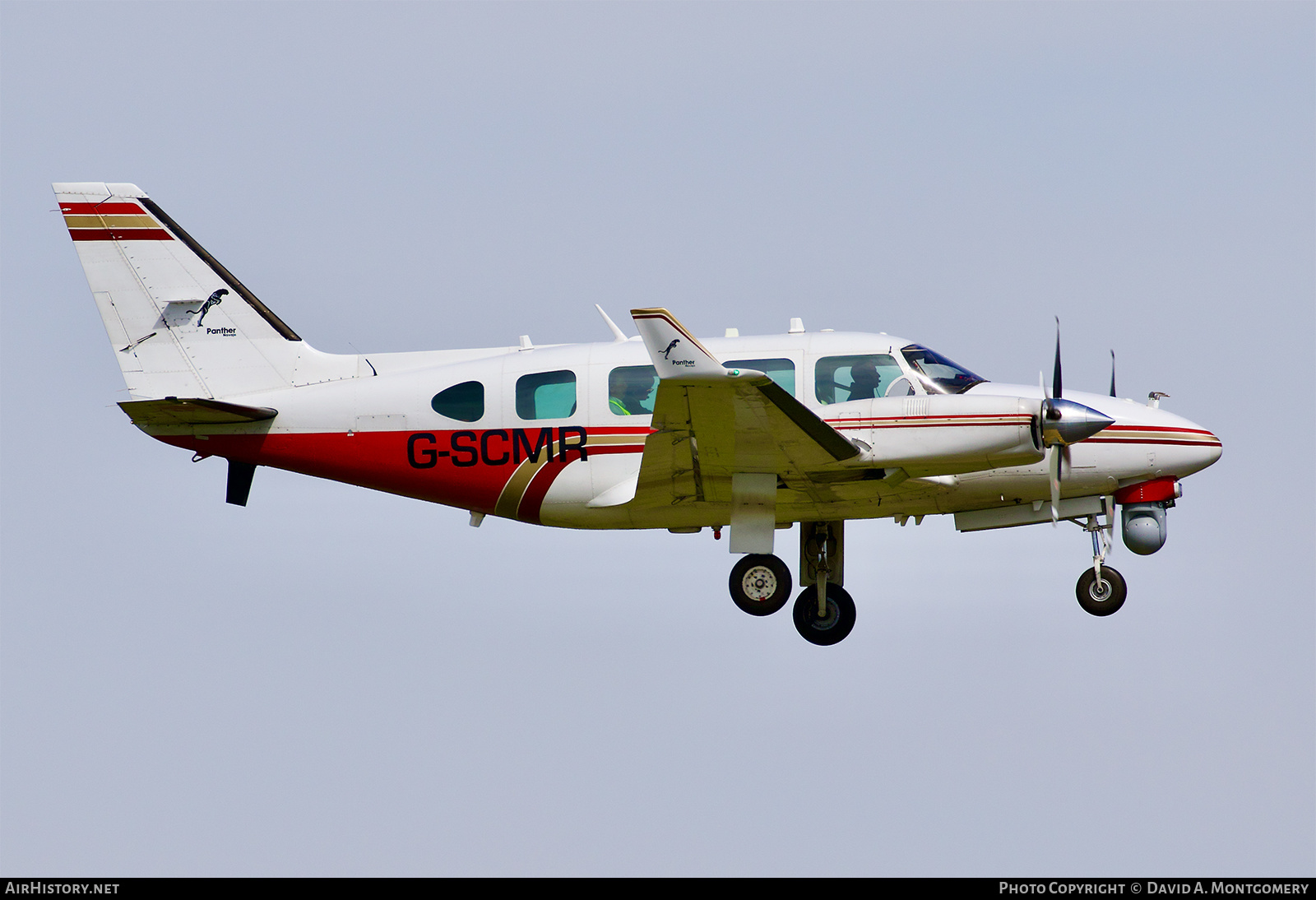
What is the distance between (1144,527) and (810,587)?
4271 mm

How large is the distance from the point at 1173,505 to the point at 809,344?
512 centimetres

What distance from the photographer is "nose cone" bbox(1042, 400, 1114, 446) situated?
50.6 ft

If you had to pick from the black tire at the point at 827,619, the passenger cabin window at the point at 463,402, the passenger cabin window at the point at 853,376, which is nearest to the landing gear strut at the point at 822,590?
the black tire at the point at 827,619

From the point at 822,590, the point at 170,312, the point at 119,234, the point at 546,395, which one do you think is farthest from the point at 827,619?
the point at 119,234

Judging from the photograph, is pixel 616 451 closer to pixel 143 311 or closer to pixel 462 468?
pixel 462 468

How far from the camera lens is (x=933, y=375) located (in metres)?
16.7

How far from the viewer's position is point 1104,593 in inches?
694

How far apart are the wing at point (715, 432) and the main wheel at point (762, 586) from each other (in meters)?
1.11

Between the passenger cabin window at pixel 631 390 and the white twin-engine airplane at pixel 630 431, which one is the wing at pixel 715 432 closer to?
the white twin-engine airplane at pixel 630 431

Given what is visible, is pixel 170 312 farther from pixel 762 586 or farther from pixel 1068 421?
pixel 1068 421

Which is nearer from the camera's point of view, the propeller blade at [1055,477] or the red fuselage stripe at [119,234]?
the propeller blade at [1055,477]

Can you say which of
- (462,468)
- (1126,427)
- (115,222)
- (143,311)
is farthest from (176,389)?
(1126,427)

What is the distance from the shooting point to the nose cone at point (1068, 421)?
50.6 feet
